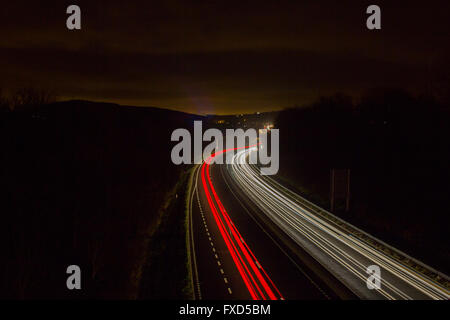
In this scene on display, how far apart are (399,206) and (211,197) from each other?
16424 mm

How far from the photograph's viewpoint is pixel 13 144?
86.0 ft

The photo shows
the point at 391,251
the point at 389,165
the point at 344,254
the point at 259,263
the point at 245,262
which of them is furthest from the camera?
the point at 389,165

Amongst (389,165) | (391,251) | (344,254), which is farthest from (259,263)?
(389,165)

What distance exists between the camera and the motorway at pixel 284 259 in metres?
14.4

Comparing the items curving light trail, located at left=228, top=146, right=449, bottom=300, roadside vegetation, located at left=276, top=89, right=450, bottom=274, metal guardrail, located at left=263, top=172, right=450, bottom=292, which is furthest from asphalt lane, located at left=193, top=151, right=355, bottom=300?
roadside vegetation, located at left=276, top=89, right=450, bottom=274

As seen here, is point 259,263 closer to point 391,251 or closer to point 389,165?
point 391,251

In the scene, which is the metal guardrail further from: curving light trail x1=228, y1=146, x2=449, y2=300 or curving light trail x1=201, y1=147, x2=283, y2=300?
curving light trail x1=201, y1=147, x2=283, y2=300

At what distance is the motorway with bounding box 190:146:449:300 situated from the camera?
14.4 meters

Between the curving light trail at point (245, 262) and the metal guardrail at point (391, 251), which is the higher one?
the metal guardrail at point (391, 251)

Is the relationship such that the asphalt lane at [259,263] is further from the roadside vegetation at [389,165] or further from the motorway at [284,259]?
the roadside vegetation at [389,165]

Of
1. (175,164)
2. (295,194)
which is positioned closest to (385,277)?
(295,194)

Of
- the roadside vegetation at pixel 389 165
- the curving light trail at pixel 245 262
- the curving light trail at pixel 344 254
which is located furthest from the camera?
the roadside vegetation at pixel 389 165

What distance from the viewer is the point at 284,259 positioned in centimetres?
1800

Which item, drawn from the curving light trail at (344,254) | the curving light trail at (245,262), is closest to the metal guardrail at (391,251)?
the curving light trail at (344,254)
